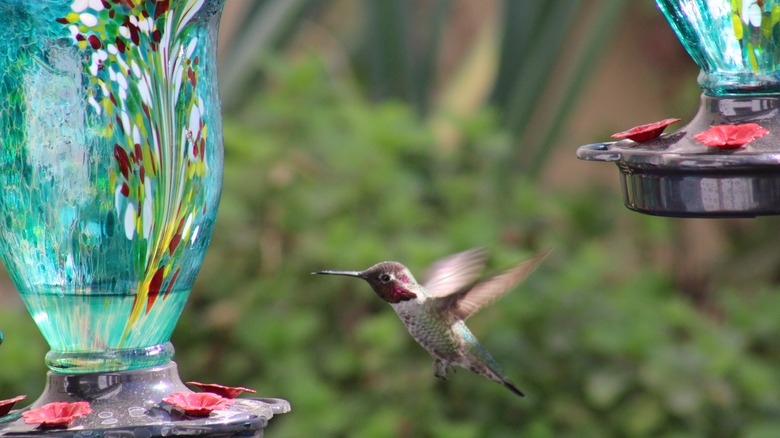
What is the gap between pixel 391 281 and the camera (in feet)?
4.41

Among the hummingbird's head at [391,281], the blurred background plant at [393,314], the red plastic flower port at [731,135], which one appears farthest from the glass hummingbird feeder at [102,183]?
the blurred background plant at [393,314]

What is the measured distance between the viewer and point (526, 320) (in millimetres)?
Result: 3027

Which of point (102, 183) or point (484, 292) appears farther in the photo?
point (484, 292)

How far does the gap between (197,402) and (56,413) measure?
13 cm

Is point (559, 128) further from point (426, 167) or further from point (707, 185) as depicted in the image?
point (707, 185)

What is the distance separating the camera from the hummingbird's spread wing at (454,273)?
1.45 meters

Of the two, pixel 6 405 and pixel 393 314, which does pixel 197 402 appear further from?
pixel 393 314

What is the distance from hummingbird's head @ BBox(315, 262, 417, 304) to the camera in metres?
1.30

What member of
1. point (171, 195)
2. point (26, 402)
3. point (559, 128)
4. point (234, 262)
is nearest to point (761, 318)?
point (559, 128)

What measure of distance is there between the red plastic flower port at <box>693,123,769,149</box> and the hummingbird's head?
1.32 feet

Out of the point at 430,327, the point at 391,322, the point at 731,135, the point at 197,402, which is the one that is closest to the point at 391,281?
the point at 430,327

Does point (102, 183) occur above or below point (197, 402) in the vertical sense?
above

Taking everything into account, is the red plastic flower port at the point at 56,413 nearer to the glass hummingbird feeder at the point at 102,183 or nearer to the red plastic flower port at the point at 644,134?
the glass hummingbird feeder at the point at 102,183

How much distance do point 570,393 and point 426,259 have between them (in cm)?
63
